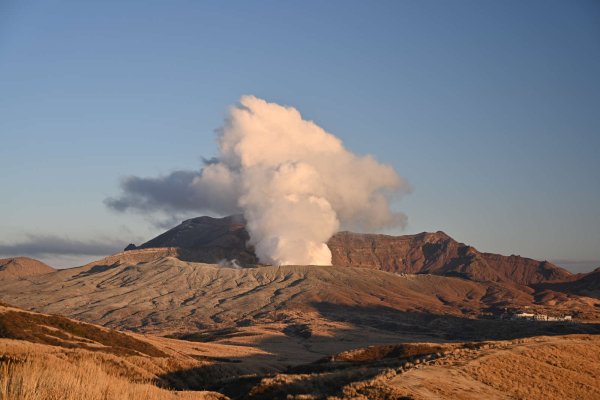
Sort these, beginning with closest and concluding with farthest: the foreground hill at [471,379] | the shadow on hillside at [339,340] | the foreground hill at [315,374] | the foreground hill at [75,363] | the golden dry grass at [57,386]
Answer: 1. the golden dry grass at [57,386]
2. the foreground hill at [75,363]
3. the foreground hill at [315,374]
4. the foreground hill at [471,379]
5. the shadow on hillside at [339,340]

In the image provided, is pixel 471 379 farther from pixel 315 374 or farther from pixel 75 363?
pixel 75 363

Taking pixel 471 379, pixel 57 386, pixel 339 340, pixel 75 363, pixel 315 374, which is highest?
pixel 57 386

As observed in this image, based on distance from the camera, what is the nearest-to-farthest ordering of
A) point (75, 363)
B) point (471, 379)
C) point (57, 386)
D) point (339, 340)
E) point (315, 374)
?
point (57, 386)
point (75, 363)
point (471, 379)
point (315, 374)
point (339, 340)

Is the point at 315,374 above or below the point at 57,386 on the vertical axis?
below

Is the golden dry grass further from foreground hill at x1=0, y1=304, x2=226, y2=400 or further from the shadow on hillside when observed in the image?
the shadow on hillside

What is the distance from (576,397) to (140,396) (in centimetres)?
3137

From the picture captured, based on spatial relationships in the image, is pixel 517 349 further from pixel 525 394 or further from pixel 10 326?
pixel 10 326

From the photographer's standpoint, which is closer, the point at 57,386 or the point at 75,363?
the point at 57,386

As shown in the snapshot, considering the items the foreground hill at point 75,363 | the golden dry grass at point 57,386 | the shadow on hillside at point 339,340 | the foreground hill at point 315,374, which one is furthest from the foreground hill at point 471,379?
the golden dry grass at point 57,386

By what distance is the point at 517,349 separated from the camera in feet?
167

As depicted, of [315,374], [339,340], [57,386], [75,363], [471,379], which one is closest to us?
[57,386]

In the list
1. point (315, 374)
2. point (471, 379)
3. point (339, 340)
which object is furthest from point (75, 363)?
point (339, 340)

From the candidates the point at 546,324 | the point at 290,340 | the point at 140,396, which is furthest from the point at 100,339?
the point at 546,324

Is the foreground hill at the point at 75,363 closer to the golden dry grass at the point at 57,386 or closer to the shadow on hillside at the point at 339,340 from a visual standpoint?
the golden dry grass at the point at 57,386
